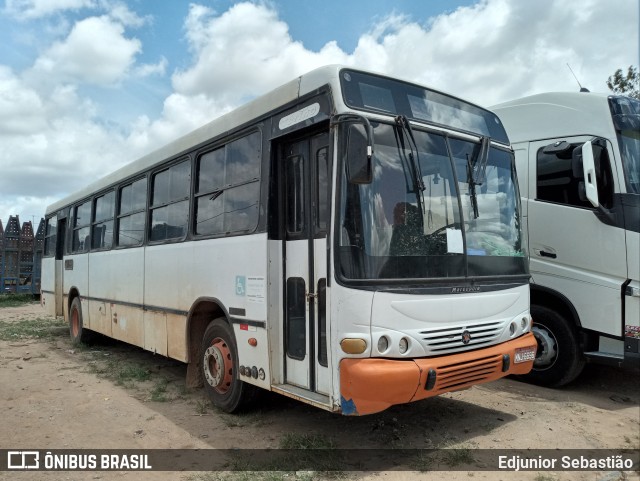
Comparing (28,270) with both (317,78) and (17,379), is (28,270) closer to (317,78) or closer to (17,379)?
(17,379)

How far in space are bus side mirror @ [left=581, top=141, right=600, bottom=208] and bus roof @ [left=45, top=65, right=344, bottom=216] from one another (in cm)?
300

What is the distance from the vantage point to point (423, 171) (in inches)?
166

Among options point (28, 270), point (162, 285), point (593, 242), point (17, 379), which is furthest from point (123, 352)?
point (28, 270)

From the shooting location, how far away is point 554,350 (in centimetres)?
612

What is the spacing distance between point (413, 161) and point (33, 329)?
11.9 metres

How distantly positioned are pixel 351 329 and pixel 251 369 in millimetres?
1459

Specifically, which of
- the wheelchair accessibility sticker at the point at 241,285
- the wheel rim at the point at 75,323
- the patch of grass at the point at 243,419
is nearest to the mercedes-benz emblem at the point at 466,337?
the wheelchair accessibility sticker at the point at 241,285

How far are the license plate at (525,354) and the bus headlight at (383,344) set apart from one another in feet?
4.70

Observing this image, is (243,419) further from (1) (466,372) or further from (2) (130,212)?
(2) (130,212)

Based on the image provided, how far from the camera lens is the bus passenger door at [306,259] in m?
4.17

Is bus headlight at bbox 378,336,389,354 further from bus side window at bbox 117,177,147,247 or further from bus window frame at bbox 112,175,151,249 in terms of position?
bus side window at bbox 117,177,147,247

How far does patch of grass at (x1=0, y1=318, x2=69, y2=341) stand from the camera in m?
11.5

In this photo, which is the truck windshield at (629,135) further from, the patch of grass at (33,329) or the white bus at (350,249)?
the patch of grass at (33,329)

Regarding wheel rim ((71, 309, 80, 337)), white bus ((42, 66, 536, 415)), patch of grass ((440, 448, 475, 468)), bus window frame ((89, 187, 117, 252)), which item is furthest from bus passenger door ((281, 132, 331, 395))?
wheel rim ((71, 309, 80, 337))
